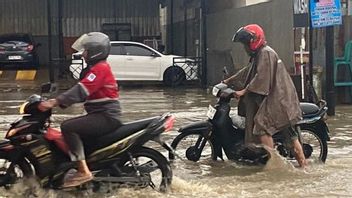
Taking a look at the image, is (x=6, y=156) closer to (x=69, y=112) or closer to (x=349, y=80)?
(x=69, y=112)

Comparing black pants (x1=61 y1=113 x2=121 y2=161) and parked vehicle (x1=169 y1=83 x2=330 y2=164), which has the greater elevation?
black pants (x1=61 y1=113 x2=121 y2=161)

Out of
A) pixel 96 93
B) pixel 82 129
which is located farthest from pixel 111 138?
pixel 96 93

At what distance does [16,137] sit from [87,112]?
74 centimetres

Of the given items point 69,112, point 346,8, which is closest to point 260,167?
point 69,112

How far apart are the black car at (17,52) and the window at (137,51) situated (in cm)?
650

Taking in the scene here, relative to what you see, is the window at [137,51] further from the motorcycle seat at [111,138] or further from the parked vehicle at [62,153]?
the motorcycle seat at [111,138]

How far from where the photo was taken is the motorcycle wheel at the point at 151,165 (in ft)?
24.3

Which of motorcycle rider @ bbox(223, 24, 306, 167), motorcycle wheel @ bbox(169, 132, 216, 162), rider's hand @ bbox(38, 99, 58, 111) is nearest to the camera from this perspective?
rider's hand @ bbox(38, 99, 58, 111)

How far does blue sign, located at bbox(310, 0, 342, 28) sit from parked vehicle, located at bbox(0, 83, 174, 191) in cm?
729

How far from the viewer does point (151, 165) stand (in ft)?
24.6

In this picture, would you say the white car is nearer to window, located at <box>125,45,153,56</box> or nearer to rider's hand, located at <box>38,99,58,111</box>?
window, located at <box>125,45,153,56</box>

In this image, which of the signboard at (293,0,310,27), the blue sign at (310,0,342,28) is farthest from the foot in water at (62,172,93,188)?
the signboard at (293,0,310,27)

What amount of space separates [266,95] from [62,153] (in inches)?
109

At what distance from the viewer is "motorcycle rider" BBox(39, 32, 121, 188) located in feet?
23.0
